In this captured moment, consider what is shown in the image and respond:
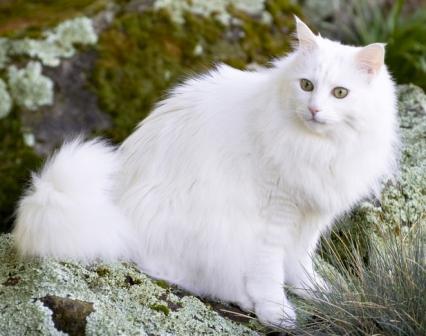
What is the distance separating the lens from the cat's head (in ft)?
8.86

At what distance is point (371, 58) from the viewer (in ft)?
8.98

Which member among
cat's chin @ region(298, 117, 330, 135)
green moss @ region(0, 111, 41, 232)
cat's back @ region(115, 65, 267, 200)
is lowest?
green moss @ region(0, 111, 41, 232)

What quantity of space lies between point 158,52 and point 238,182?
1863 millimetres

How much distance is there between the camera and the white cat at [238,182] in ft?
9.09

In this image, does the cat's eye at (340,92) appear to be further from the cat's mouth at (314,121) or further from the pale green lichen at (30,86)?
the pale green lichen at (30,86)

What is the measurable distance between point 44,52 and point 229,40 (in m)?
1.17

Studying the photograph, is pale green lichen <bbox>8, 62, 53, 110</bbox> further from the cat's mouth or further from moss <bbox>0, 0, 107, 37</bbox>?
the cat's mouth

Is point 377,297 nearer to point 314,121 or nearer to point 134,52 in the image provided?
point 314,121

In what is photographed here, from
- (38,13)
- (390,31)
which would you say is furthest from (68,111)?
(390,31)

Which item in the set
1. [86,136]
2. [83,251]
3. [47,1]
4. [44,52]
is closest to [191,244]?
[83,251]

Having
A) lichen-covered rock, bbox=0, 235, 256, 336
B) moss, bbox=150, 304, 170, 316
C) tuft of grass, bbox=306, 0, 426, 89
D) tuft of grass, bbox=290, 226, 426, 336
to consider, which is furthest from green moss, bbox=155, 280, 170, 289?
tuft of grass, bbox=306, 0, 426, 89

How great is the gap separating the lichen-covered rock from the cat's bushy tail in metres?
0.06

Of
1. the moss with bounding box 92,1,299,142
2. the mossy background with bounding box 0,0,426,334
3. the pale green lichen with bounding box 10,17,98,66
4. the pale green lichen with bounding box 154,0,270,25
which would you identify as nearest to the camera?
the mossy background with bounding box 0,0,426,334

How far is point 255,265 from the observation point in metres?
2.96
